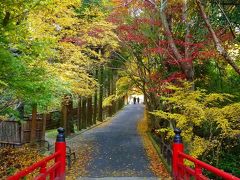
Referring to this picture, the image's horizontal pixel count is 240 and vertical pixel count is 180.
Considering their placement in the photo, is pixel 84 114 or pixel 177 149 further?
pixel 84 114

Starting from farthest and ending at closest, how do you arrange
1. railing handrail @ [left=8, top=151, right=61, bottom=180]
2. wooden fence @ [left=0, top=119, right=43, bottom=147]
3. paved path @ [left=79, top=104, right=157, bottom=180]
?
wooden fence @ [left=0, top=119, right=43, bottom=147], paved path @ [left=79, top=104, right=157, bottom=180], railing handrail @ [left=8, top=151, right=61, bottom=180]

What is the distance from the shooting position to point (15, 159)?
528 inches

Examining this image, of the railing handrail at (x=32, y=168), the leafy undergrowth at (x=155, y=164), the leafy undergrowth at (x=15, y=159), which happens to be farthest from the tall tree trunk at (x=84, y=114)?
the railing handrail at (x=32, y=168)

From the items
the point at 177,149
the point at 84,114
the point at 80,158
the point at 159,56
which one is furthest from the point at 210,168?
the point at 84,114

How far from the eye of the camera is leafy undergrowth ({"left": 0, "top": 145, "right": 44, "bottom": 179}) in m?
12.5

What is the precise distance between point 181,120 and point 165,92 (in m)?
4.66

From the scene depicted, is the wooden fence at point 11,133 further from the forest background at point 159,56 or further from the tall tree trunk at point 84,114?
the tall tree trunk at point 84,114

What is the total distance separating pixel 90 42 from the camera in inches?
722

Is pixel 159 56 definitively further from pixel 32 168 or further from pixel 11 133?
pixel 32 168

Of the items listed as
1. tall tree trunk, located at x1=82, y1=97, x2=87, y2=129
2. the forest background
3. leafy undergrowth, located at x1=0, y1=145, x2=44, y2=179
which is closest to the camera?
the forest background

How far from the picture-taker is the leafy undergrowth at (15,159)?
41.0 ft

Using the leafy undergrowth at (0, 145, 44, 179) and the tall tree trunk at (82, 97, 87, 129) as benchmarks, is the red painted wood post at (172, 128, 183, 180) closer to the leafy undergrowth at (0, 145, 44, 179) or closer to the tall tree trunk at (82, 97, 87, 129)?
the leafy undergrowth at (0, 145, 44, 179)

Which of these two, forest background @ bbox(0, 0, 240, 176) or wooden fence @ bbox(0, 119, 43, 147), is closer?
forest background @ bbox(0, 0, 240, 176)

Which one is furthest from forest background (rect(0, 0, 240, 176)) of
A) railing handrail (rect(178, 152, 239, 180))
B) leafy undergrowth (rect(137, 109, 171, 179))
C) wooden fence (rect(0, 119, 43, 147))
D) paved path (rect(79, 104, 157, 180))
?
railing handrail (rect(178, 152, 239, 180))
